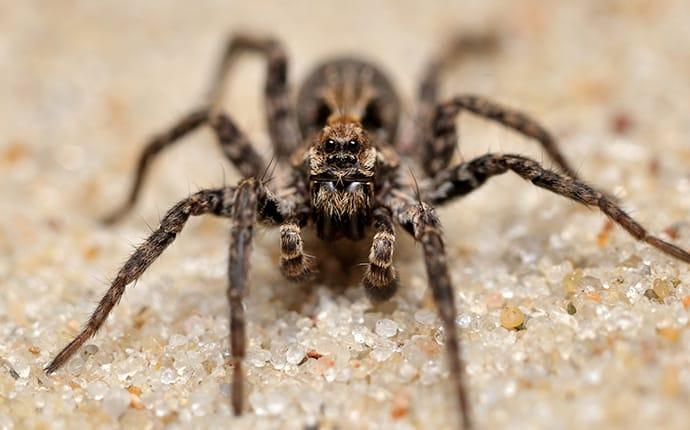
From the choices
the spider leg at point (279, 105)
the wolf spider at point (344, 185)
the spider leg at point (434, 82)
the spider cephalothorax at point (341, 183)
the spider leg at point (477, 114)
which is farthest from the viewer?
the spider leg at point (279, 105)

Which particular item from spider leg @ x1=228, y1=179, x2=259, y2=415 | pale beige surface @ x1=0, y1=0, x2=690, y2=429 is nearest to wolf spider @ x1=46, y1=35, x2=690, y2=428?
spider leg @ x1=228, y1=179, x2=259, y2=415

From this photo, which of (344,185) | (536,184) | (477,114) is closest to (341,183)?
(344,185)

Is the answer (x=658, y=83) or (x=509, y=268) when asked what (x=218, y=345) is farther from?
(x=658, y=83)

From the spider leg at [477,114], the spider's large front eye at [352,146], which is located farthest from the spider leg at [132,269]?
the spider leg at [477,114]

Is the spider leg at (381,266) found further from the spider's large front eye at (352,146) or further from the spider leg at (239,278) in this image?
the spider leg at (239,278)

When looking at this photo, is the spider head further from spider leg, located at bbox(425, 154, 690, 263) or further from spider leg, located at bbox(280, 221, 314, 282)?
spider leg, located at bbox(425, 154, 690, 263)

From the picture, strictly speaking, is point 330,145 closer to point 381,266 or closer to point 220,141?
point 381,266
